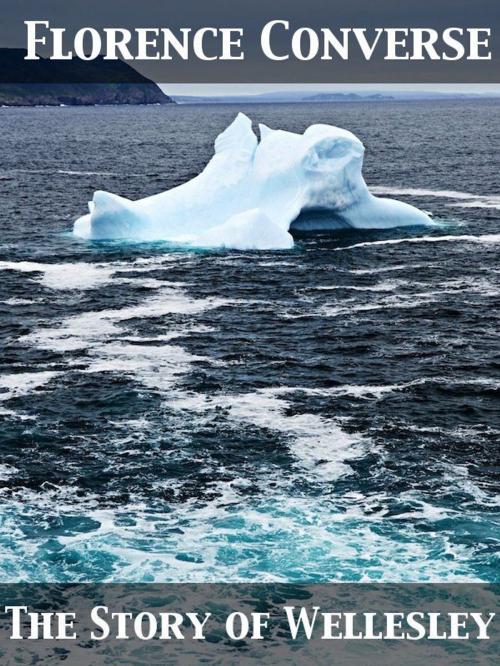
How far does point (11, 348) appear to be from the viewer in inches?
1889

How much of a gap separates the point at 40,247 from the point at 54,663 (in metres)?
48.3

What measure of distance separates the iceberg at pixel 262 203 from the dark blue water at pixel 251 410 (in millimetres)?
2045

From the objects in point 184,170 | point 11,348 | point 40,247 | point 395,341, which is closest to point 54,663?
point 11,348

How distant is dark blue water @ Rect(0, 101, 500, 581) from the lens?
99.5 feet

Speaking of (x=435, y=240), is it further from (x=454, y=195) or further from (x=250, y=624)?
(x=250, y=624)

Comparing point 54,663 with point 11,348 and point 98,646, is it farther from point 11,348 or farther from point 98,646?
point 11,348

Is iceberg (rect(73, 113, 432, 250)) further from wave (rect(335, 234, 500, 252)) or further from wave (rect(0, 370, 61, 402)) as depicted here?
wave (rect(0, 370, 61, 402))

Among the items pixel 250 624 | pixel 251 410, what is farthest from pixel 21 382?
pixel 250 624

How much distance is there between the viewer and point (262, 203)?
247ft

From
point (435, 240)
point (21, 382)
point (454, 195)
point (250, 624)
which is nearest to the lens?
point (250, 624)

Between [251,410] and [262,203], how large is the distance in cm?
3693

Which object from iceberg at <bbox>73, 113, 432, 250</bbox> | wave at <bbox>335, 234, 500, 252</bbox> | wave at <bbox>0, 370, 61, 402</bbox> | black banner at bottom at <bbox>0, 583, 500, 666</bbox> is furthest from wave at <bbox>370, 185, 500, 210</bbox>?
black banner at bottom at <bbox>0, 583, 500, 666</bbox>

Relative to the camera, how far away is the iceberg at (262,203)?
233 ft

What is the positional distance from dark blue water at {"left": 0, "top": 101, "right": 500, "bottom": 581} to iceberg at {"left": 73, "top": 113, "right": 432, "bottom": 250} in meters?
2.04
